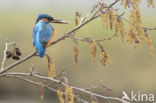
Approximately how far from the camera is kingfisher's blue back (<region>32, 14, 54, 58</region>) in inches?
150

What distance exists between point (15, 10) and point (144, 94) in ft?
14.8

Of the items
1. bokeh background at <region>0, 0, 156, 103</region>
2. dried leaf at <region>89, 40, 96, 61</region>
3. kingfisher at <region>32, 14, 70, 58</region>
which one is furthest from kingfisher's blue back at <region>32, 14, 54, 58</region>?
bokeh background at <region>0, 0, 156, 103</region>

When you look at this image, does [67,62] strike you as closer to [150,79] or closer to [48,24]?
[150,79]

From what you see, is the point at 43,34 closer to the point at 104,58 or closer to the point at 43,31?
the point at 43,31

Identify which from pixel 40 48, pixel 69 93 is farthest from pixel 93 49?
pixel 40 48

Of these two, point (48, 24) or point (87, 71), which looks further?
point (87, 71)

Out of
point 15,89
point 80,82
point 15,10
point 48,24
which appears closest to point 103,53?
point 48,24

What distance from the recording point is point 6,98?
450 inches

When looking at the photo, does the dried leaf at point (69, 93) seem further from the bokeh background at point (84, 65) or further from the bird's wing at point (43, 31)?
the bokeh background at point (84, 65)

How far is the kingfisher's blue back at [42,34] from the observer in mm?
3803

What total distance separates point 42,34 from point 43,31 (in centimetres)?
7

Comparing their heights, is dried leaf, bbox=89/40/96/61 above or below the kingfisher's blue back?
below

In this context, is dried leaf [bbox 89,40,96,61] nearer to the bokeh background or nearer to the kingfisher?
the kingfisher

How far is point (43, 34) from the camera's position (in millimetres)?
4102
